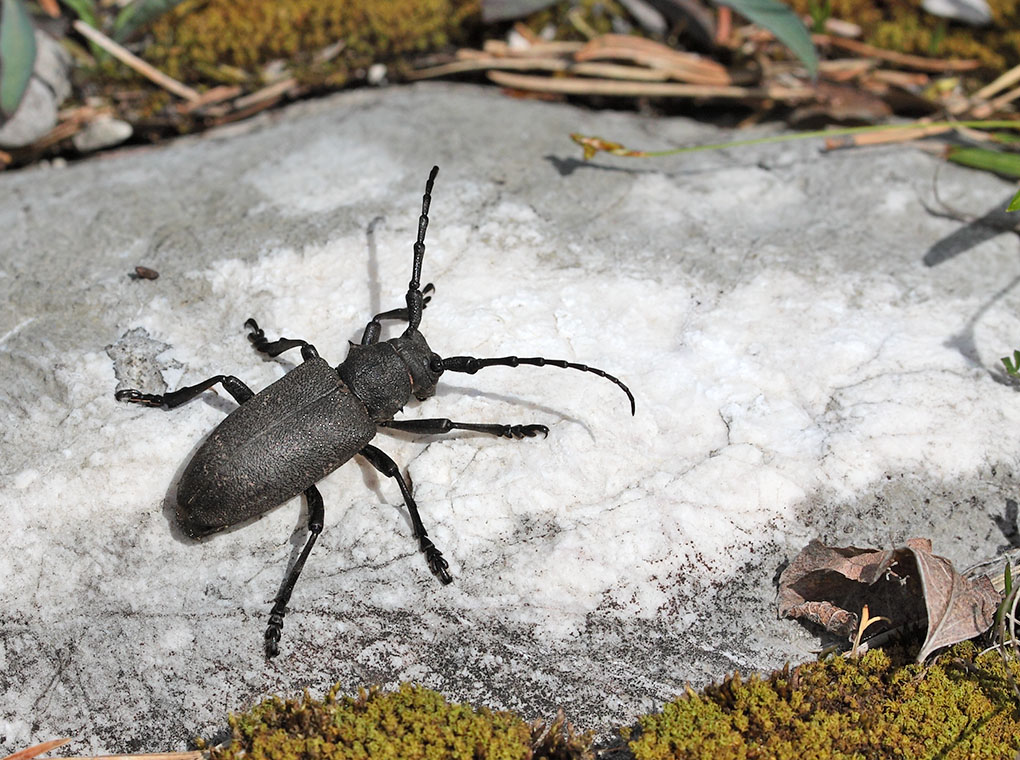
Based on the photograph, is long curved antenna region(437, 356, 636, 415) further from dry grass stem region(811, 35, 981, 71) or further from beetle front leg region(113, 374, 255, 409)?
dry grass stem region(811, 35, 981, 71)

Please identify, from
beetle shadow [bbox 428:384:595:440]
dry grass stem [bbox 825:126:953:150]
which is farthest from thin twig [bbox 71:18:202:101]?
dry grass stem [bbox 825:126:953:150]

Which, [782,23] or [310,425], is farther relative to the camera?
[782,23]

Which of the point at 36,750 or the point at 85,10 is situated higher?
the point at 85,10

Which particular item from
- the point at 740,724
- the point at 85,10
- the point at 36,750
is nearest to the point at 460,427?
the point at 740,724

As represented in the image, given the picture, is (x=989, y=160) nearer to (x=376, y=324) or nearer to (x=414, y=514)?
Answer: (x=376, y=324)

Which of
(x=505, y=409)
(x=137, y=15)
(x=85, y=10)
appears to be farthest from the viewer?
(x=85, y=10)

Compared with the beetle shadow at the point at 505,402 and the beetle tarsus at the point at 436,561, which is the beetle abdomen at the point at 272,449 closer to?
the beetle shadow at the point at 505,402
